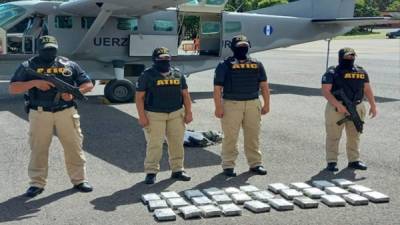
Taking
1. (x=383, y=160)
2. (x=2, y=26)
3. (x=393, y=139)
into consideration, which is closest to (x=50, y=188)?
(x=383, y=160)

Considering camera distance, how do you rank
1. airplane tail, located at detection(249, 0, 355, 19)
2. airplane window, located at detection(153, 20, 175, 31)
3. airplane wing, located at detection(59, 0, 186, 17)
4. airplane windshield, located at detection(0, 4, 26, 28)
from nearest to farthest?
airplane wing, located at detection(59, 0, 186, 17)
airplane windshield, located at detection(0, 4, 26, 28)
airplane window, located at detection(153, 20, 175, 31)
airplane tail, located at detection(249, 0, 355, 19)

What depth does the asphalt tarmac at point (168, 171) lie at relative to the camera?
237 inches

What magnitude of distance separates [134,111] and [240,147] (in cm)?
434

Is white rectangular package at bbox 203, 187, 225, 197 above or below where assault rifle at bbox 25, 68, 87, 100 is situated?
below

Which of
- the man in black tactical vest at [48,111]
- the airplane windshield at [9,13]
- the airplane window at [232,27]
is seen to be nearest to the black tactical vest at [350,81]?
the man in black tactical vest at [48,111]

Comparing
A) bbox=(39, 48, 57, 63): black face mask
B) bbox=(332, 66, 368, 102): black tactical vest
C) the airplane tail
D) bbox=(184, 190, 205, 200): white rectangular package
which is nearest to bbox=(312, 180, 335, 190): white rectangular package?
bbox=(332, 66, 368, 102): black tactical vest

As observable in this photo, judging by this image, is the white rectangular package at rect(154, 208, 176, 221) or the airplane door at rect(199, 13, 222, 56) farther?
the airplane door at rect(199, 13, 222, 56)

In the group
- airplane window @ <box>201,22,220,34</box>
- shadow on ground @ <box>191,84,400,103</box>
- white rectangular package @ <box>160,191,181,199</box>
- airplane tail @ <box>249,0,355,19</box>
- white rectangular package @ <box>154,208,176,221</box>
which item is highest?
airplane tail @ <box>249,0,355,19</box>

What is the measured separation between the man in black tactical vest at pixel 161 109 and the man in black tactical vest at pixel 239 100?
587 millimetres

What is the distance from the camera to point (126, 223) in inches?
227

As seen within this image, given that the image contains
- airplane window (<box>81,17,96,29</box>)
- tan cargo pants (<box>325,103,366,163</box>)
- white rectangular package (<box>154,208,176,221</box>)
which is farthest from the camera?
airplane window (<box>81,17,96,29</box>)

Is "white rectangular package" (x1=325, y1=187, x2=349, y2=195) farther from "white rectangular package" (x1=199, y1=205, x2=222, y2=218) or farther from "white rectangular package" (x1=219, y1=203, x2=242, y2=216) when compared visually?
"white rectangular package" (x1=199, y1=205, x2=222, y2=218)

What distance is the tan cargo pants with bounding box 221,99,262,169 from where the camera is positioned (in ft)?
25.6

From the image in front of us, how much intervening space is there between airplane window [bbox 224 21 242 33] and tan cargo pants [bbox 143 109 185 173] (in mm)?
9971
